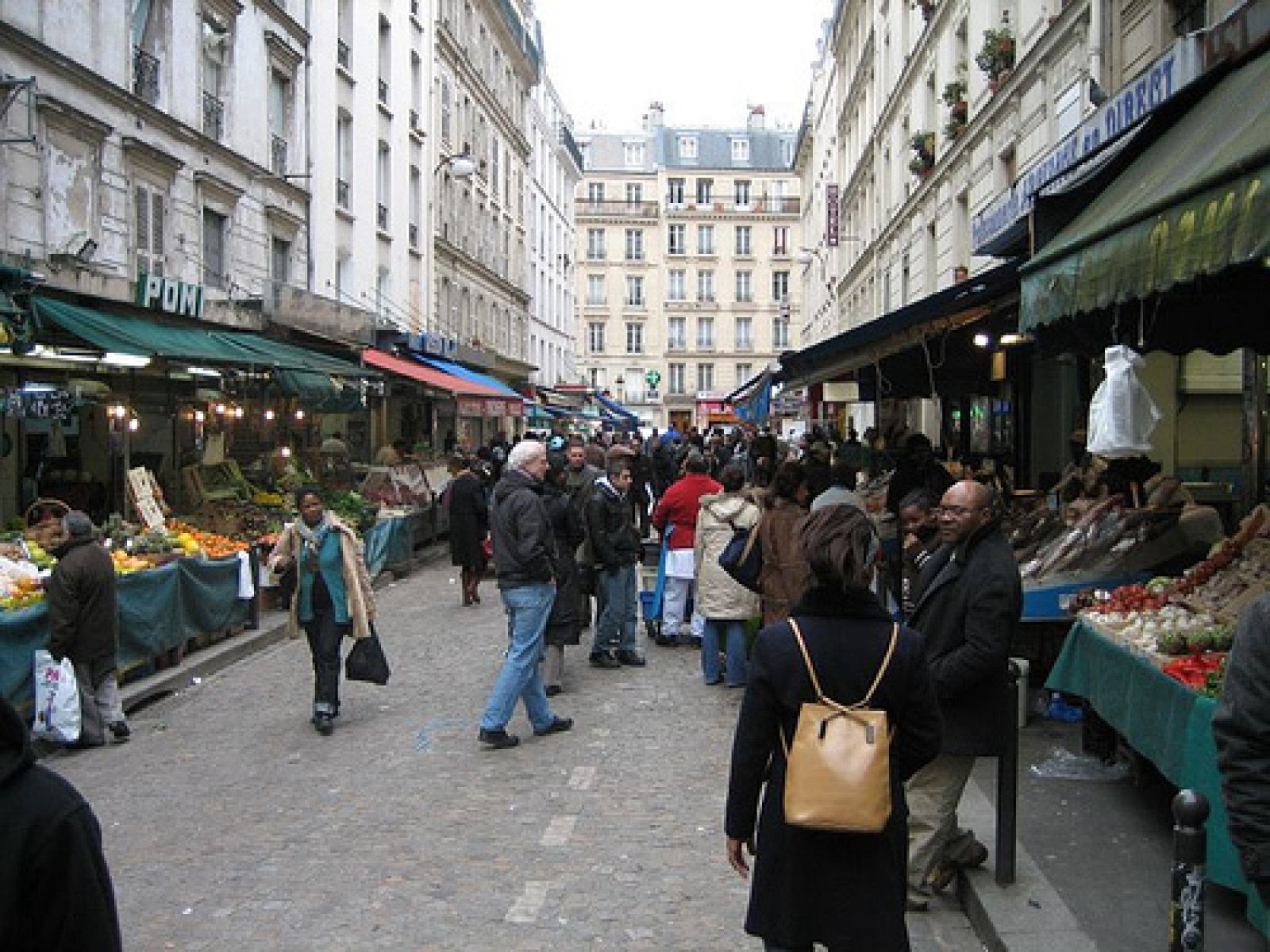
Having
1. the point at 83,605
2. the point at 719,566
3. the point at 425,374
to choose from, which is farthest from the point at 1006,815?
the point at 425,374

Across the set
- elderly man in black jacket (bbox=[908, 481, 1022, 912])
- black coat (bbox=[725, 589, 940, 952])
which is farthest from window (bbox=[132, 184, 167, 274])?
black coat (bbox=[725, 589, 940, 952])

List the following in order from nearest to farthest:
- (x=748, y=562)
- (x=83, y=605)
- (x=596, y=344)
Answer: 1. (x=83, y=605)
2. (x=748, y=562)
3. (x=596, y=344)

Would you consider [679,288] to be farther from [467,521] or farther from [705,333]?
[467,521]

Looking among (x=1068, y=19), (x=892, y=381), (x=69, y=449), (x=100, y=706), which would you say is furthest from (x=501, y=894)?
(x=892, y=381)

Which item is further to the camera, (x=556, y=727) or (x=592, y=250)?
(x=592, y=250)

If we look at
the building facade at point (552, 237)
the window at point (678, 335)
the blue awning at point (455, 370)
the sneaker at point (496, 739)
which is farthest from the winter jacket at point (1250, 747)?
the window at point (678, 335)

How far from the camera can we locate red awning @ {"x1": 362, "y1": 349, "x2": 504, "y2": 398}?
2011 cm

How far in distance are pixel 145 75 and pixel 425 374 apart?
7434 millimetres

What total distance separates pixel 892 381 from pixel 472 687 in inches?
381

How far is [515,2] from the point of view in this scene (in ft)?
146

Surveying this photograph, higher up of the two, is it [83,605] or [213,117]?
[213,117]

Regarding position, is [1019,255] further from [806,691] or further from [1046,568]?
[806,691]

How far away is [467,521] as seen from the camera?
1369cm

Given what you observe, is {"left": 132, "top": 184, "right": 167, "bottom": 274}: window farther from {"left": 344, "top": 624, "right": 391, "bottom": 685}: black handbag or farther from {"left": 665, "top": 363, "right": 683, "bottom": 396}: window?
{"left": 665, "top": 363, "right": 683, "bottom": 396}: window
